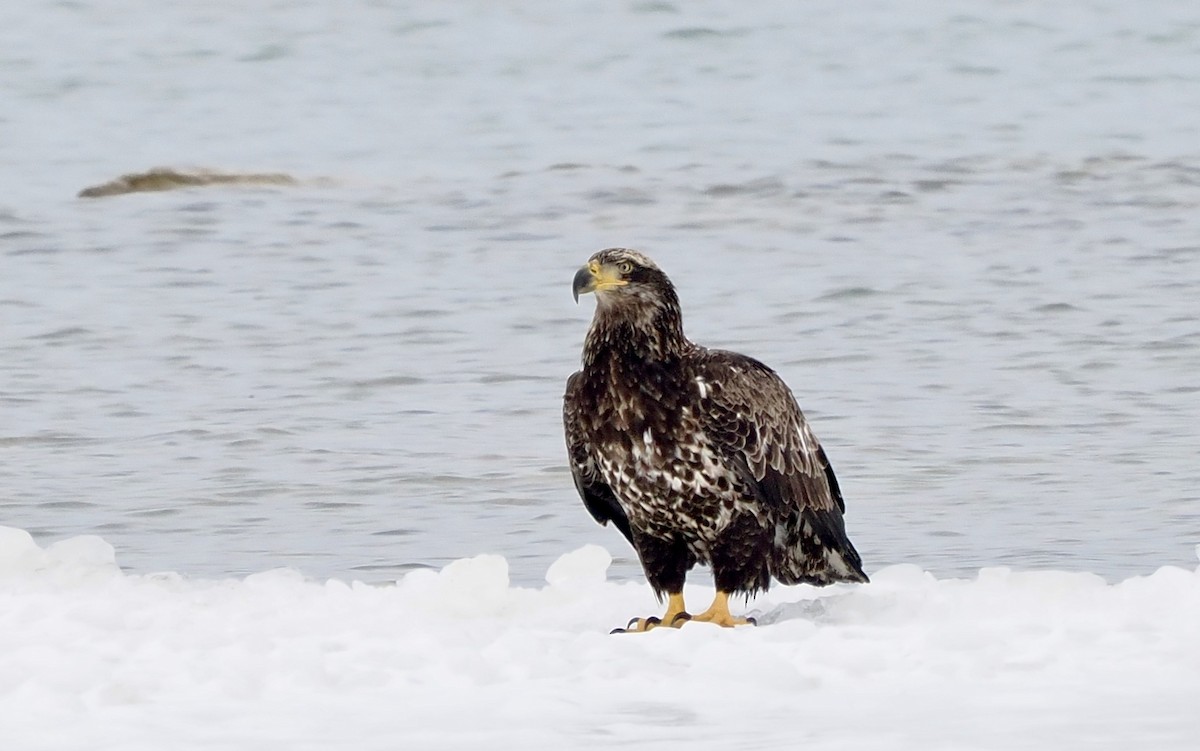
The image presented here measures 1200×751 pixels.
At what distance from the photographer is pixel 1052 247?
15703mm

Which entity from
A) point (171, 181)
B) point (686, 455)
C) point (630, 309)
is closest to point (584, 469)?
point (686, 455)

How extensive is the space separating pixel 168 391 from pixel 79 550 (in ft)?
12.9

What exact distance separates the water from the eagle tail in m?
0.92

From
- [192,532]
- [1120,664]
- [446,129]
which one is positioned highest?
[1120,664]

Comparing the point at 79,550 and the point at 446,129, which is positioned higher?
the point at 79,550

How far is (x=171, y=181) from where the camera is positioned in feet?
62.7

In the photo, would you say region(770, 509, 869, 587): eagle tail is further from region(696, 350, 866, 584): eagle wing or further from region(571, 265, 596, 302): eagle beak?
region(571, 265, 596, 302): eagle beak

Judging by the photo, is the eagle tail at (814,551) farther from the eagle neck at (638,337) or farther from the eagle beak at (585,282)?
the eagle beak at (585,282)

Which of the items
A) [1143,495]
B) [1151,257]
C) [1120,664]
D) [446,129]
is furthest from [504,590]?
[446,129]

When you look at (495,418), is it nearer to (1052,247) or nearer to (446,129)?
(1052,247)

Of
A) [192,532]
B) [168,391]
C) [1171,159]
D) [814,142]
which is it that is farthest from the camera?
[814,142]

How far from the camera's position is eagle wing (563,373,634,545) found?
7.27m

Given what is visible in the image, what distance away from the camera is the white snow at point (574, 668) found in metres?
5.73

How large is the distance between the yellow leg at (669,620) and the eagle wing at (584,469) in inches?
10.2
